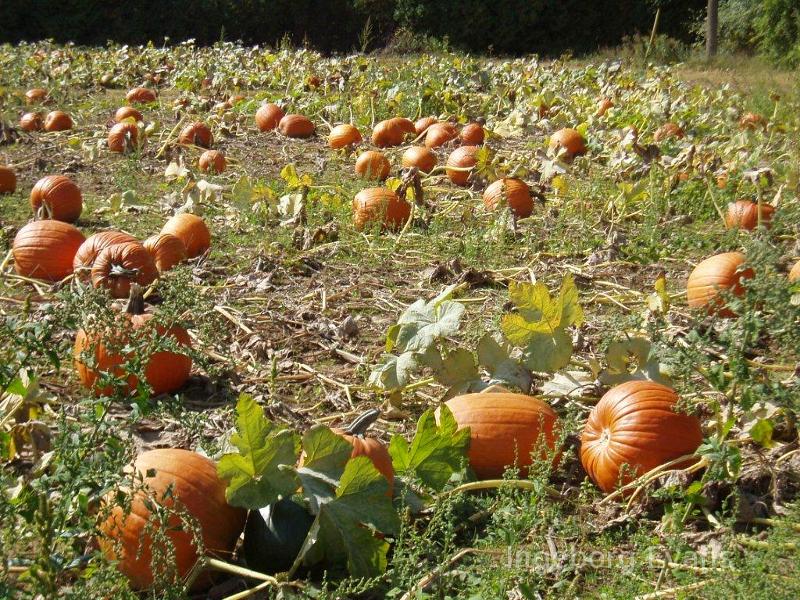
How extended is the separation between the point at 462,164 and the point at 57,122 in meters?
5.00

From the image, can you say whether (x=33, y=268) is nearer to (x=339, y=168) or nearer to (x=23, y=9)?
(x=339, y=168)

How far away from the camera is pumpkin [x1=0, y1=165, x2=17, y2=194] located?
260 inches

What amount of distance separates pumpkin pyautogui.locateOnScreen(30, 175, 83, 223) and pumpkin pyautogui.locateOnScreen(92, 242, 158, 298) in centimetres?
159

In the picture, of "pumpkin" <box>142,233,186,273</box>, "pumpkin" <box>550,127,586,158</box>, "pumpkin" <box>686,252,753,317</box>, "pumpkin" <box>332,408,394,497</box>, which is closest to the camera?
"pumpkin" <box>332,408,394,497</box>

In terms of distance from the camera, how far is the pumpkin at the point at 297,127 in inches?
363

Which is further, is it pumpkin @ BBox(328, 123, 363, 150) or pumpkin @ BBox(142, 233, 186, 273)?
pumpkin @ BBox(328, 123, 363, 150)

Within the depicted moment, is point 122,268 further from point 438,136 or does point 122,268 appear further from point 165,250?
point 438,136

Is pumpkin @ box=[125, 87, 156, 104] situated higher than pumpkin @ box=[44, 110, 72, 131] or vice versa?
pumpkin @ box=[125, 87, 156, 104]

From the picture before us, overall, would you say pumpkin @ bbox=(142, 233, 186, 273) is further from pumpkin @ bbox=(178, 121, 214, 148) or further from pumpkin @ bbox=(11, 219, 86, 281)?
pumpkin @ bbox=(178, 121, 214, 148)

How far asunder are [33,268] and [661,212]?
4047 mm

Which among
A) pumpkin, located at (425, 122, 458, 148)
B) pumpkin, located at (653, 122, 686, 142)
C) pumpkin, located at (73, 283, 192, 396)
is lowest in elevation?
pumpkin, located at (73, 283, 192, 396)

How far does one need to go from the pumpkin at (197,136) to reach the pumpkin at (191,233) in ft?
10.8

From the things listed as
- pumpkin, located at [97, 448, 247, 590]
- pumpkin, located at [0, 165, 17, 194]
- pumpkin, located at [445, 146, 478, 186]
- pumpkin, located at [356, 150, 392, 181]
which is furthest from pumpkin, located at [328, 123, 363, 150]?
pumpkin, located at [97, 448, 247, 590]

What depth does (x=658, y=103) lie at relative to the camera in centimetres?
803
